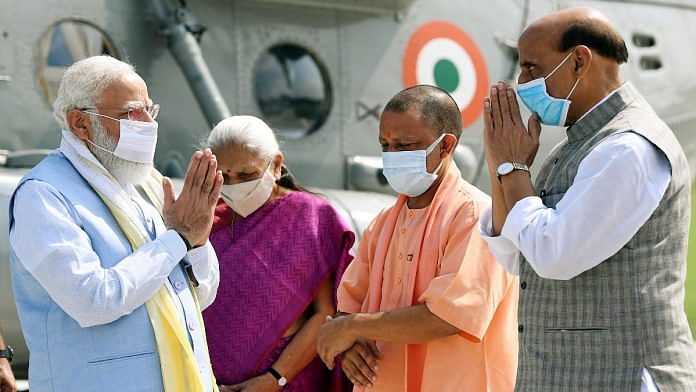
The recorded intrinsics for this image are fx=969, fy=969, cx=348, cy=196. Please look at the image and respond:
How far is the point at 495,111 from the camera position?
2500mm

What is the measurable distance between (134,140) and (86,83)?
0.21 m

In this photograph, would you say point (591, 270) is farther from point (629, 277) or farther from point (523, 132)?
point (523, 132)

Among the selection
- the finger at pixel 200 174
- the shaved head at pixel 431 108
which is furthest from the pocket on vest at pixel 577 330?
the finger at pixel 200 174

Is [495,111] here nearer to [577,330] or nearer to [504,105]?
[504,105]

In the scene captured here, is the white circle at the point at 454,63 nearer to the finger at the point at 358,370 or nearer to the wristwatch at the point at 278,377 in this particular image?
the wristwatch at the point at 278,377

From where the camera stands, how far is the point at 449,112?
3129 mm

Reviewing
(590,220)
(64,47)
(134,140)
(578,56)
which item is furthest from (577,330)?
(64,47)

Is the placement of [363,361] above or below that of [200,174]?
below

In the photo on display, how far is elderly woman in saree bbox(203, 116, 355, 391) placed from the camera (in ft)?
11.2

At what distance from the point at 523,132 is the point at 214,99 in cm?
289

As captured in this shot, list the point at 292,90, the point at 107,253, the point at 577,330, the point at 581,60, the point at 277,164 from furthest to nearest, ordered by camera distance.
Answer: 1. the point at 292,90
2. the point at 277,164
3. the point at 107,253
4. the point at 581,60
5. the point at 577,330

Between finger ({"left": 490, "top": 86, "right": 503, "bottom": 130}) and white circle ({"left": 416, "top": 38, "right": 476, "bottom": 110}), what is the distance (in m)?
3.73

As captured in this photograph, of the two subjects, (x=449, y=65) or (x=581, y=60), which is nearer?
(x=581, y=60)

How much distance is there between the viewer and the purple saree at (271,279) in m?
3.42
